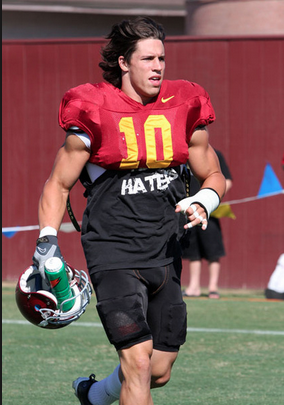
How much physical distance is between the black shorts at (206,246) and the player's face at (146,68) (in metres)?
6.80

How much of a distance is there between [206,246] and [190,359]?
4258 millimetres

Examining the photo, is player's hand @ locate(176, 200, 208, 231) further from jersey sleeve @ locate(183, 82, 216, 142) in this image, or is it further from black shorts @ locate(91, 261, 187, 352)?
jersey sleeve @ locate(183, 82, 216, 142)

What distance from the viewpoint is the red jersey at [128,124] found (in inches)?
188

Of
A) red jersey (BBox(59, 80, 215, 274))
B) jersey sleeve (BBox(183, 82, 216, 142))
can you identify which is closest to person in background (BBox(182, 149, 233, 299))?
jersey sleeve (BBox(183, 82, 216, 142))

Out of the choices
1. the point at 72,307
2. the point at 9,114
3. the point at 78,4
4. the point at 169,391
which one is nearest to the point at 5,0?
the point at 78,4

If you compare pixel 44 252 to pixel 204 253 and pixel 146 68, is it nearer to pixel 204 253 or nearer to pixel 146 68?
pixel 146 68

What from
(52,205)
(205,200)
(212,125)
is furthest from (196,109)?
(212,125)

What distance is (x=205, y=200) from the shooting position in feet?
16.0

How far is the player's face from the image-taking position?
4.89 metres

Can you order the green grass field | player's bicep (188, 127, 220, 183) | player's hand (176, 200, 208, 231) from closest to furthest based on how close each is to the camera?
1. player's hand (176, 200, 208, 231)
2. player's bicep (188, 127, 220, 183)
3. the green grass field

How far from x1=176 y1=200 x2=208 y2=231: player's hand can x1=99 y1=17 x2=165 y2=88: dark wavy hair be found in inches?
33.4

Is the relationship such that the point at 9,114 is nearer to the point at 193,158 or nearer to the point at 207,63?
the point at 207,63

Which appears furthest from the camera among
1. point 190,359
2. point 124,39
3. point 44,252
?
point 190,359

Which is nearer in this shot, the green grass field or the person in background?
the green grass field
